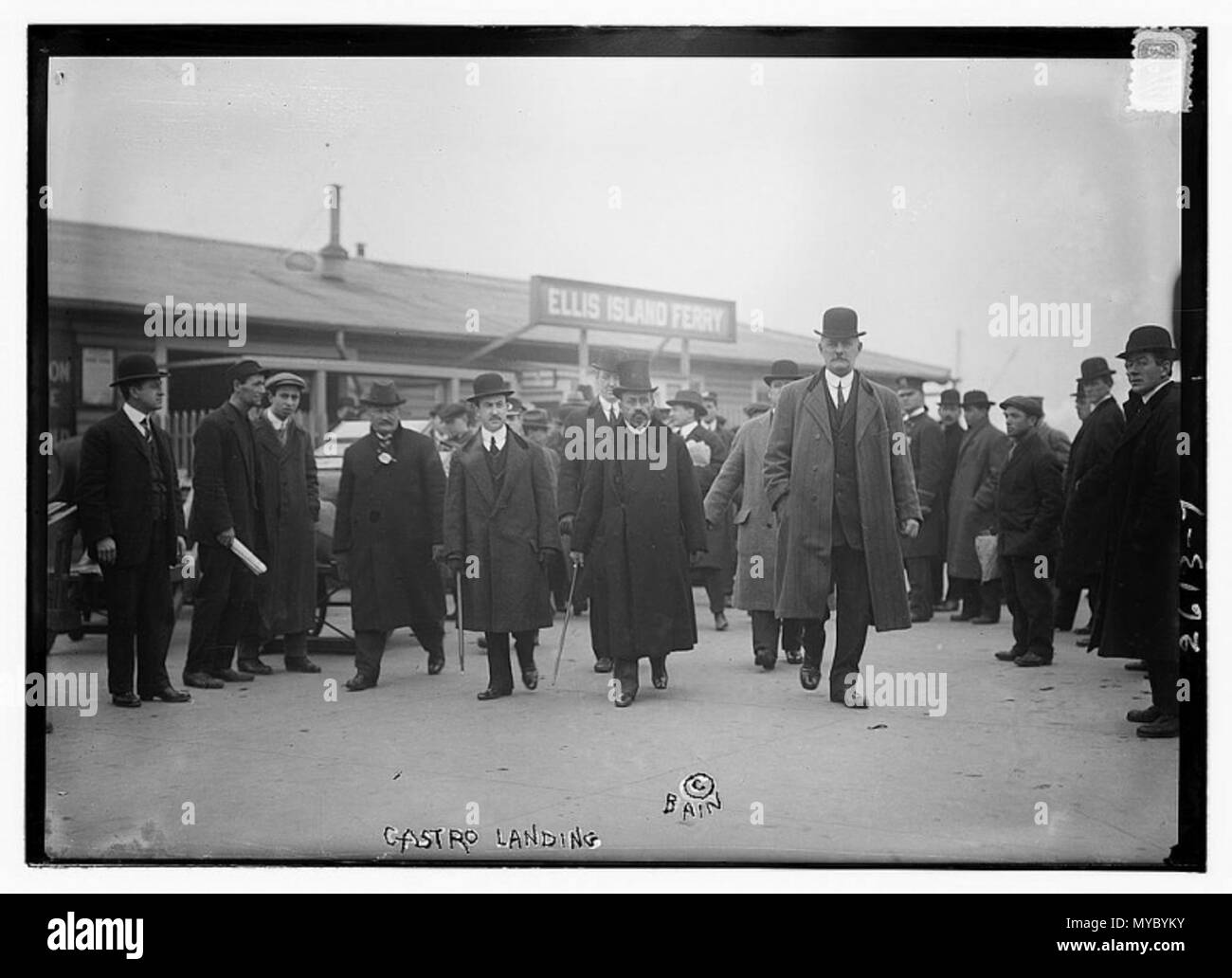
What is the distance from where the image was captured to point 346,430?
6008 millimetres

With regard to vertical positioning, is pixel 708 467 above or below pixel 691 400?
below

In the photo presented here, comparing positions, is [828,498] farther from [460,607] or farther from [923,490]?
[460,607]

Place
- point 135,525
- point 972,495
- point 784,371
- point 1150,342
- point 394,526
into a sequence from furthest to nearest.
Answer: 1. point 972,495
2. point 394,526
3. point 784,371
4. point 135,525
5. point 1150,342

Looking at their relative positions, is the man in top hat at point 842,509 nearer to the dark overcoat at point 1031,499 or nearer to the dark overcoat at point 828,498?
the dark overcoat at point 828,498

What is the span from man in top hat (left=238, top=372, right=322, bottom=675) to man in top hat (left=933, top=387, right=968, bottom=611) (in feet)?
9.07

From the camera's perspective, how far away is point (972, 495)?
6777mm

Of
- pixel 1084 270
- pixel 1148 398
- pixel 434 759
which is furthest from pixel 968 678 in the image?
pixel 434 759

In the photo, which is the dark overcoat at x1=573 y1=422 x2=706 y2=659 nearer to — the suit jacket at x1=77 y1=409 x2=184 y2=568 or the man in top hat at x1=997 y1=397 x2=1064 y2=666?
the man in top hat at x1=997 y1=397 x2=1064 y2=666

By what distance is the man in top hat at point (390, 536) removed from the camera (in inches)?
236

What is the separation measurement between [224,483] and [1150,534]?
3908 mm

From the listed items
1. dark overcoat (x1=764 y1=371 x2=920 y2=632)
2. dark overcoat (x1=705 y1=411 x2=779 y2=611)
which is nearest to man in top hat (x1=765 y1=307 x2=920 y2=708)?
dark overcoat (x1=764 y1=371 x2=920 y2=632)

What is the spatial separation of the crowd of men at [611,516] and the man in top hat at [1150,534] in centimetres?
1

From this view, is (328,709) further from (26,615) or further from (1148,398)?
(1148,398)

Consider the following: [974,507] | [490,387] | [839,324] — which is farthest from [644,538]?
[974,507]
